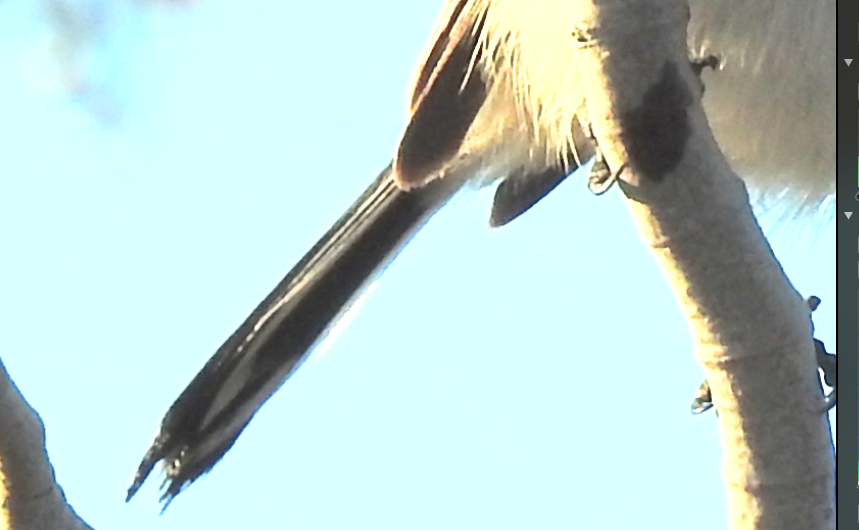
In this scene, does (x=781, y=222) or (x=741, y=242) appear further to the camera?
(x=781, y=222)

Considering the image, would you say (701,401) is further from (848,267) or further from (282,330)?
(282,330)

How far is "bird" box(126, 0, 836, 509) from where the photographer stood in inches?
69.8

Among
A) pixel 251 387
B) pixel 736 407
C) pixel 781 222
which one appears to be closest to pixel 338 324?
pixel 251 387

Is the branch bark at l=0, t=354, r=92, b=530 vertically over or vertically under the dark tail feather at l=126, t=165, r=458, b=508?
under

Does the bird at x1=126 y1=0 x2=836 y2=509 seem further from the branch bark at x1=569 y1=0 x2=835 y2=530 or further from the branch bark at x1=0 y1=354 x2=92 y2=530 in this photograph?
the branch bark at x1=0 y1=354 x2=92 y2=530

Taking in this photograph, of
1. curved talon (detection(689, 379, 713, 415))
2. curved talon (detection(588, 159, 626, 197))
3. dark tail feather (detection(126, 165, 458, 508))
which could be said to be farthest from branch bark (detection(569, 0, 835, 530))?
dark tail feather (detection(126, 165, 458, 508))

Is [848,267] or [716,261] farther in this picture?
[848,267]

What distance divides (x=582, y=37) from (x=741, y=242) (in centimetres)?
22

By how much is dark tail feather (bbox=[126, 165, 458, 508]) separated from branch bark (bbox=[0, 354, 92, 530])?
0.66 meters

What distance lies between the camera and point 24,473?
44.3 inches

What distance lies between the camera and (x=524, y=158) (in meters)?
2.21

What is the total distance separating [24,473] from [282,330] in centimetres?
99

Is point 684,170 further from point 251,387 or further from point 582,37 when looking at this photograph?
point 251,387

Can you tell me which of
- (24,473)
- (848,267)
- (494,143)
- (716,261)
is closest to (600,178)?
(716,261)
